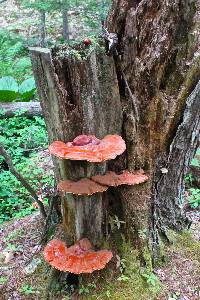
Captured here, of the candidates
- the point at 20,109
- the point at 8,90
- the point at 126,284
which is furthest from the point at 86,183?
the point at 8,90

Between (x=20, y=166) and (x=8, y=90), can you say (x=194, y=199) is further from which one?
(x=8, y=90)

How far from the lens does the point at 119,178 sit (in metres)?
3.15

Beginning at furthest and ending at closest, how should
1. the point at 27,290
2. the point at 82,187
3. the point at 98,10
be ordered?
1. the point at 98,10
2. the point at 27,290
3. the point at 82,187

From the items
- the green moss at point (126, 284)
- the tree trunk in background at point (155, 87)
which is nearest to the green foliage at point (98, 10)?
the tree trunk in background at point (155, 87)

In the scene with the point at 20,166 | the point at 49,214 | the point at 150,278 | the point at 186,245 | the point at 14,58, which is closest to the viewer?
the point at 150,278

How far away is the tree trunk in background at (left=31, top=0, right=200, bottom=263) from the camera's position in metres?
3.00

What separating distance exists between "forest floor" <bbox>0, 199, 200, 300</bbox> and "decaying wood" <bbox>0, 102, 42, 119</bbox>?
686cm

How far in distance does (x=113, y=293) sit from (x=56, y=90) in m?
1.99

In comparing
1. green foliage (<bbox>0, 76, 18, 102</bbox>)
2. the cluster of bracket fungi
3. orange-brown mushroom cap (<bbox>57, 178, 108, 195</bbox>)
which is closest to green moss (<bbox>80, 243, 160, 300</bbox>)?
the cluster of bracket fungi

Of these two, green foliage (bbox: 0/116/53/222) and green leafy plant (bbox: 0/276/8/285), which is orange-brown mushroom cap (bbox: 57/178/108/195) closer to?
green leafy plant (bbox: 0/276/8/285)

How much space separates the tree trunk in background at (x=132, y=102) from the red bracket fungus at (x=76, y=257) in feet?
0.49

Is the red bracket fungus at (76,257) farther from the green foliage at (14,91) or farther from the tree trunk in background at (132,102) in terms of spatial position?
the green foliage at (14,91)

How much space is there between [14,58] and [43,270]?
597 inches

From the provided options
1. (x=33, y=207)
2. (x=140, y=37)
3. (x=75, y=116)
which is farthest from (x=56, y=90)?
(x=33, y=207)
